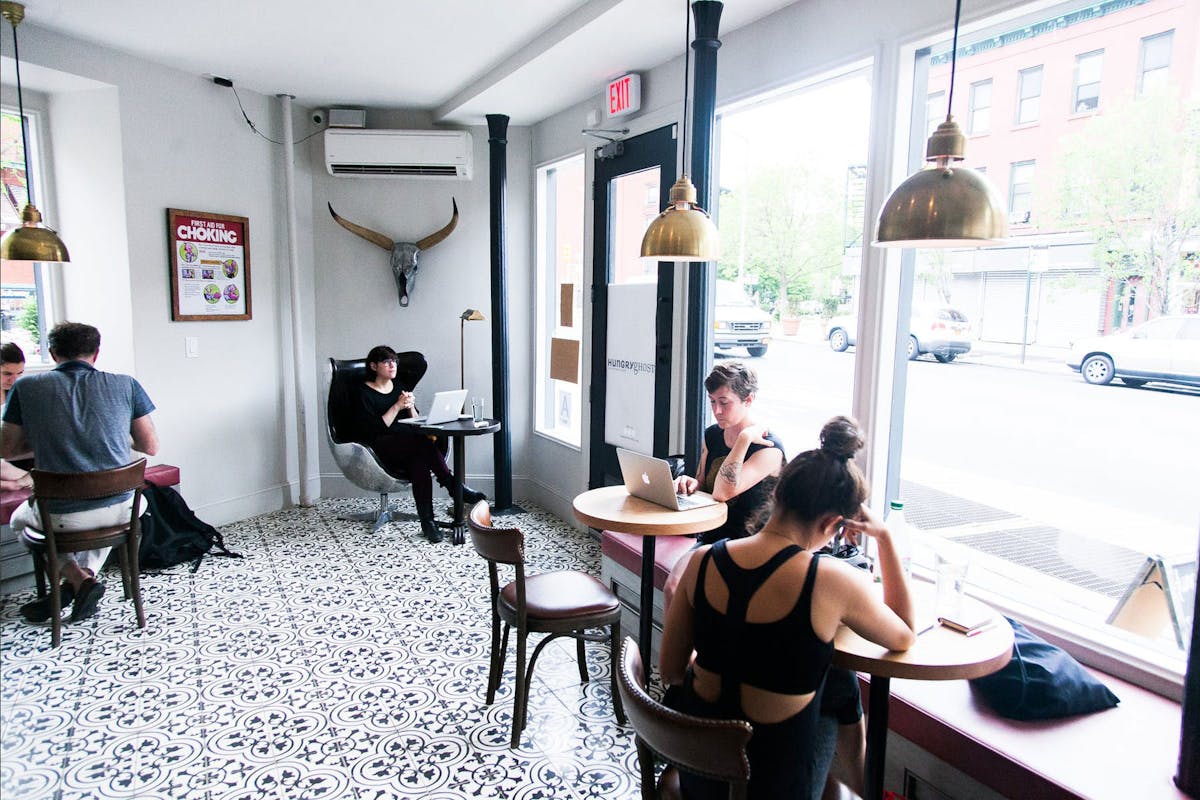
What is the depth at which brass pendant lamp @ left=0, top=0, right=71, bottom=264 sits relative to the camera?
0.85 m

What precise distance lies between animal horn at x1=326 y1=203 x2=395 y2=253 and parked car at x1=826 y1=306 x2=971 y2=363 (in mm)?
3444

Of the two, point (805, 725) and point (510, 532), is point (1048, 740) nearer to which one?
point (805, 725)

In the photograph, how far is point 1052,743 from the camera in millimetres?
1820

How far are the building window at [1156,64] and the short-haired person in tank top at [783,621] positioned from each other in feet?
4.70

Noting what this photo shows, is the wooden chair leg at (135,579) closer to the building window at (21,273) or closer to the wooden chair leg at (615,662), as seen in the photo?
the building window at (21,273)

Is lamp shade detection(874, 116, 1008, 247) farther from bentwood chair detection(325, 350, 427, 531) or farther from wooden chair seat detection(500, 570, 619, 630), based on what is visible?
bentwood chair detection(325, 350, 427, 531)

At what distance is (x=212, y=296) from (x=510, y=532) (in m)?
1.10

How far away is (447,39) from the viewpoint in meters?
3.63

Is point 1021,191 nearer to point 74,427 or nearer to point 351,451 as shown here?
point 74,427

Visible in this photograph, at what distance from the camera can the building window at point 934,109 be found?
101 inches

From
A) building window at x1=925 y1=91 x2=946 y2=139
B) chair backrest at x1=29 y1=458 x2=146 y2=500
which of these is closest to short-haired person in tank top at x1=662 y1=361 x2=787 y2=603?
building window at x1=925 y1=91 x2=946 y2=139

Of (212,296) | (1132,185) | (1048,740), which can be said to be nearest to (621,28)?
(1132,185)

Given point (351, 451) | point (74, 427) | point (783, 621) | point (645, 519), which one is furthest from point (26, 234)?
point (351, 451)

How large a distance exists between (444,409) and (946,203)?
3.53 metres
